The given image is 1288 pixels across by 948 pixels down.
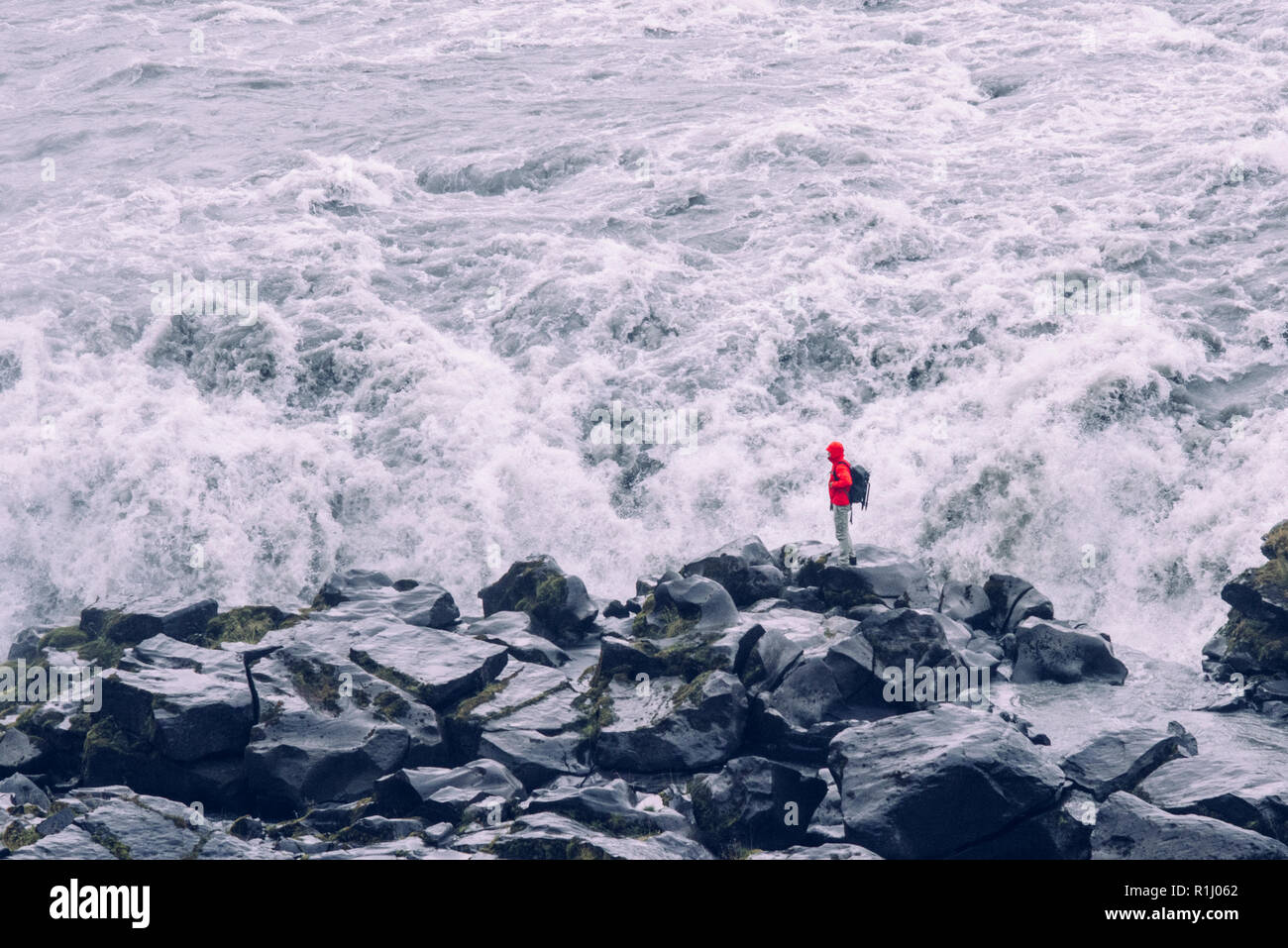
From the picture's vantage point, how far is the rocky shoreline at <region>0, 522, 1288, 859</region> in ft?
31.7

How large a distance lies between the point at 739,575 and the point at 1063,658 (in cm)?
323

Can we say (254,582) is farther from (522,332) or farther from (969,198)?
(969,198)

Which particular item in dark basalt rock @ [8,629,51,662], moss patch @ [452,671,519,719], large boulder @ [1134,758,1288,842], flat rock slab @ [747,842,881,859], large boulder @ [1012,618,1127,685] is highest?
flat rock slab @ [747,842,881,859]

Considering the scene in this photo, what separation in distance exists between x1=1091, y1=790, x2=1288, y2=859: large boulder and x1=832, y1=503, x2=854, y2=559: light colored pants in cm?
418

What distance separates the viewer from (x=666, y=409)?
20.8 m

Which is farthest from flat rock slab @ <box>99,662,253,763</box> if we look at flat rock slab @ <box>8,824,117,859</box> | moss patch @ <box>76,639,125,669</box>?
flat rock slab @ <box>8,824,117,859</box>

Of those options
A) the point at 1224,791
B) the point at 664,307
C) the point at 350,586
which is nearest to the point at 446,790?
the point at 350,586

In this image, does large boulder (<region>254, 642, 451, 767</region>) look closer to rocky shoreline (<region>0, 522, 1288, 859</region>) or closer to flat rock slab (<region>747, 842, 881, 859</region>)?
rocky shoreline (<region>0, 522, 1288, 859</region>)

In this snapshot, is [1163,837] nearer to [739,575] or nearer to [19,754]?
[739,575]

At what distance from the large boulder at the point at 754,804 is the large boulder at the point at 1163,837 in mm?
2088

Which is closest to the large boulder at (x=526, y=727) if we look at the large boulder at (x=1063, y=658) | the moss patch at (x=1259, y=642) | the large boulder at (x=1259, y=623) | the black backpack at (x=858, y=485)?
the black backpack at (x=858, y=485)

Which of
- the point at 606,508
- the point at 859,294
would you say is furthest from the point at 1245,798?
the point at 859,294

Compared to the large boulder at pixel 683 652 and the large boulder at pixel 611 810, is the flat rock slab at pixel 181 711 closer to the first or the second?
the large boulder at pixel 611 810

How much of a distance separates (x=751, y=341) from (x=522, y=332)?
3896 millimetres
